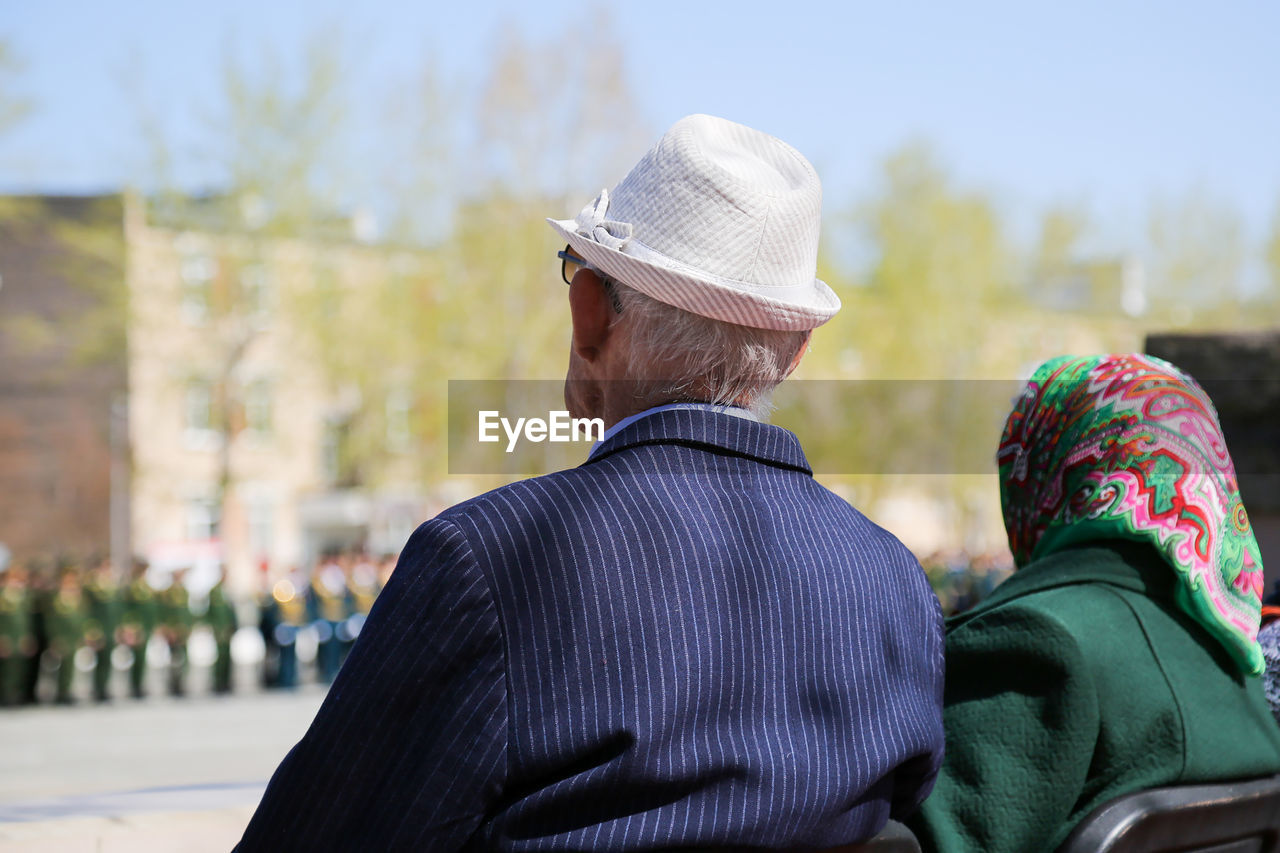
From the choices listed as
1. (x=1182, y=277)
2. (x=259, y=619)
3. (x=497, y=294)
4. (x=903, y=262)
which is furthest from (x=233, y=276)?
(x=1182, y=277)

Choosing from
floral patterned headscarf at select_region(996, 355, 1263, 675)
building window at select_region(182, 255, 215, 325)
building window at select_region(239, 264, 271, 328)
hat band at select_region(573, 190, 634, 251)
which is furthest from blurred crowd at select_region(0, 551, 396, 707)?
hat band at select_region(573, 190, 634, 251)

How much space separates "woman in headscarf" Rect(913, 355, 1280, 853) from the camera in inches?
63.9

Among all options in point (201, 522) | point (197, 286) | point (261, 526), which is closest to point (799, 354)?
point (197, 286)

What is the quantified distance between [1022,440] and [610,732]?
1098 mm

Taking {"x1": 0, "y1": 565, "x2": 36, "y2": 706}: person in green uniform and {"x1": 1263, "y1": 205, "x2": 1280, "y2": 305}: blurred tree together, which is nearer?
{"x1": 0, "y1": 565, "x2": 36, "y2": 706}: person in green uniform

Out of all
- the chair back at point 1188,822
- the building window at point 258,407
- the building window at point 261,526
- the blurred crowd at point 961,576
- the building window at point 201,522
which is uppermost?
the chair back at point 1188,822

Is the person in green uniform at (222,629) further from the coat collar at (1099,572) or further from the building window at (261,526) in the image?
the building window at (261,526)

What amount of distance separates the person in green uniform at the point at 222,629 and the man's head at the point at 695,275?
16.0m

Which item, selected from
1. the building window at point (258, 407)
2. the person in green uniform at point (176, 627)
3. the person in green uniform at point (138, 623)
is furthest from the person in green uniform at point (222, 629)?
the building window at point (258, 407)

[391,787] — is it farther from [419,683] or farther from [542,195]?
[542,195]

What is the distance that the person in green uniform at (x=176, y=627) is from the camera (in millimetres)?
16188

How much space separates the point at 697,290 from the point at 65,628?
50.8 ft

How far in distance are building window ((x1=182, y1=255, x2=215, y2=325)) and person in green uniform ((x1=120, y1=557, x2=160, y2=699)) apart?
6989 millimetres

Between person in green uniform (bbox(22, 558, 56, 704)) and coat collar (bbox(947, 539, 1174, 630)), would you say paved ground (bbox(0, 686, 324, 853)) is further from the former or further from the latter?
coat collar (bbox(947, 539, 1174, 630))
